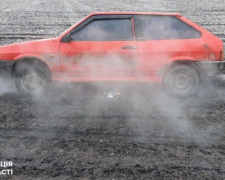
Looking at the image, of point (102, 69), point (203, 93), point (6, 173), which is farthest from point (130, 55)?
point (6, 173)

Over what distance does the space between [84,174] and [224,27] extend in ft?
37.9

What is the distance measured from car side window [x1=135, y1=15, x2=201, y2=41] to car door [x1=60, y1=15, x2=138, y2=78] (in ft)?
0.65

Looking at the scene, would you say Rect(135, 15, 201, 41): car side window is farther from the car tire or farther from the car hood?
the car tire

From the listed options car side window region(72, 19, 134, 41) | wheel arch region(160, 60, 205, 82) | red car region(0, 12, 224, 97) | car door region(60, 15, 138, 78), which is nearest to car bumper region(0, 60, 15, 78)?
red car region(0, 12, 224, 97)

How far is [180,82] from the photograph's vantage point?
538 centimetres

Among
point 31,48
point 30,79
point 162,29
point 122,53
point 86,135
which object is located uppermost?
point 162,29

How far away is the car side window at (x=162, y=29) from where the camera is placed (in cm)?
525

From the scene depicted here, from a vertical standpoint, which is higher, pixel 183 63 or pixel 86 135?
pixel 183 63
